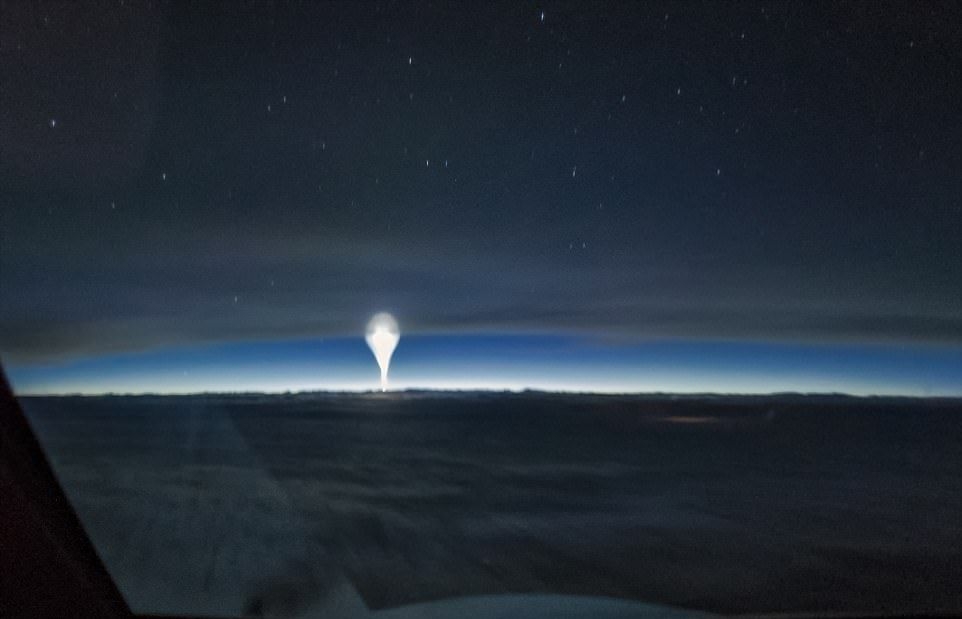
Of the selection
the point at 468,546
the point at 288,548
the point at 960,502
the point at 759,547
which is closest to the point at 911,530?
the point at 759,547

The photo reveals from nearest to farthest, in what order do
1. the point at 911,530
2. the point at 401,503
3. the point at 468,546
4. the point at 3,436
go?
the point at 3,436 → the point at 468,546 → the point at 911,530 → the point at 401,503

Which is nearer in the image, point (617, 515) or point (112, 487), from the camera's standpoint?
point (617, 515)

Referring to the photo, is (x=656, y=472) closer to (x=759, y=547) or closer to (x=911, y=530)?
(x=911, y=530)

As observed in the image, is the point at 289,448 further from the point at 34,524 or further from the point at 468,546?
the point at 34,524

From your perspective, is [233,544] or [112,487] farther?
[112,487]

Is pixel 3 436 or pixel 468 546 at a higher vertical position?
pixel 3 436

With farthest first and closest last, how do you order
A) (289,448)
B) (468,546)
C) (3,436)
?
(289,448) → (468,546) → (3,436)

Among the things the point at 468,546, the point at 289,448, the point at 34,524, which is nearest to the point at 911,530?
the point at 468,546

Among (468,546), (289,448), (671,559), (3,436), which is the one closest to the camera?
(3,436)

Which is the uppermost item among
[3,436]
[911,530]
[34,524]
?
[3,436]
